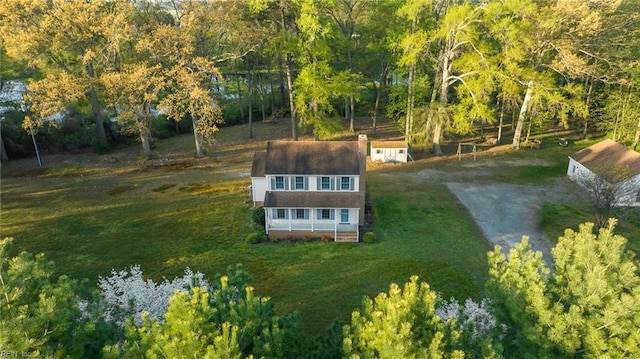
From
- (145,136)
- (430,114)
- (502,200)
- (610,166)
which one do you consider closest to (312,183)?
(502,200)

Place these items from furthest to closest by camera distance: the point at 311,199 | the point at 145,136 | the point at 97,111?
the point at 97,111
the point at 145,136
the point at 311,199

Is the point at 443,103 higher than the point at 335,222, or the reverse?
the point at 443,103

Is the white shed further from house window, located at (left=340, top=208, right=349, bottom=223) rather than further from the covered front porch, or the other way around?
house window, located at (left=340, top=208, right=349, bottom=223)

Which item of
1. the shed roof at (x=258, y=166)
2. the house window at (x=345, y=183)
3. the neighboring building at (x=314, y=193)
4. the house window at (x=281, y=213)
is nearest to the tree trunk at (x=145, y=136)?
the shed roof at (x=258, y=166)

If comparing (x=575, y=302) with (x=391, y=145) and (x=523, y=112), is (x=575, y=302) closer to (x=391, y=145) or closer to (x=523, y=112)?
(x=391, y=145)

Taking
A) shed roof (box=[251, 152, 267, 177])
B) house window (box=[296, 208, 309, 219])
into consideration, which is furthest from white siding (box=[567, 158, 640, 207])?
shed roof (box=[251, 152, 267, 177])

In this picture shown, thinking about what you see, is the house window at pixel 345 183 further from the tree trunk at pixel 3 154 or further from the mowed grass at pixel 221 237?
the tree trunk at pixel 3 154

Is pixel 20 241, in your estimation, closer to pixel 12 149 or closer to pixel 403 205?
pixel 12 149
